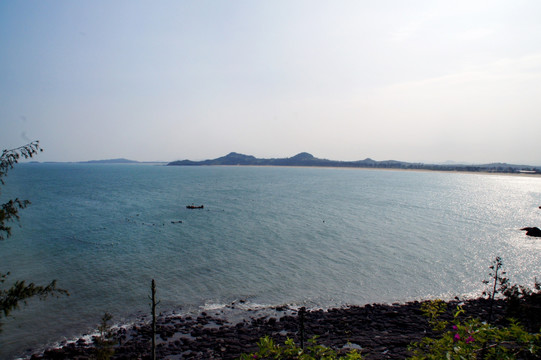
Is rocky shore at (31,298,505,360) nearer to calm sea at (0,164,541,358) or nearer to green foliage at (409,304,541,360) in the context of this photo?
calm sea at (0,164,541,358)

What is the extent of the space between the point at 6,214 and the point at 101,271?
19414 millimetres

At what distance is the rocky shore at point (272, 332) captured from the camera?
50.4 feet

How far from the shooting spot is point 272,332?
58.0 feet

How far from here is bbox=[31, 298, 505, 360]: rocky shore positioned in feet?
50.4

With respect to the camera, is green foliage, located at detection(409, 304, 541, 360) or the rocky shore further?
the rocky shore

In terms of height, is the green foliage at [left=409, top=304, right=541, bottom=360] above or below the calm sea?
above

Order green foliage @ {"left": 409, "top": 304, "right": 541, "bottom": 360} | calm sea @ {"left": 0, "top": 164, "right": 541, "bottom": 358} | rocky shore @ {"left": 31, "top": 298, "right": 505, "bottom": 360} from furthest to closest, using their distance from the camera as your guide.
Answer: calm sea @ {"left": 0, "top": 164, "right": 541, "bottom": 358} < rocky shore @ {"left": 31, "top": 298, "right": 505, "bottom": 360} < green foliage @ {"left": 409, "top": 304, "right": 541, "bottom": 360}

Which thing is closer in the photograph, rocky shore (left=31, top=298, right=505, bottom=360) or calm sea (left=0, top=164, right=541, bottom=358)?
rocky shore (left=31, top=298, right=505, bottom=360)

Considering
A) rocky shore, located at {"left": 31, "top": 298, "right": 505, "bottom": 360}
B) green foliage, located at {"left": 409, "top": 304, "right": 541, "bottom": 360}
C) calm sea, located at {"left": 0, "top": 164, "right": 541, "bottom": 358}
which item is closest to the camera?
green foliage, located at {"left": 409, "top": 304, "right": 541, "bottom": 360}

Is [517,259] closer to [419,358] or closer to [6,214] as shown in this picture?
[419,358]

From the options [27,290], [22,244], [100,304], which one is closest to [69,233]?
[22,244]

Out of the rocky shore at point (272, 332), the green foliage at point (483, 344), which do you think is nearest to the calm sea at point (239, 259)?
the rocky shore at point (272, 332)

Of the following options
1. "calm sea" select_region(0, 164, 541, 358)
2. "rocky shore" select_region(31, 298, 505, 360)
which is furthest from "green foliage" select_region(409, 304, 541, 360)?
"calm sea" select_region(0, 164, 541, 358)

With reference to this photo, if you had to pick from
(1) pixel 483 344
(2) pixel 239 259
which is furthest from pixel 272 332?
(1) pixel 483 344
